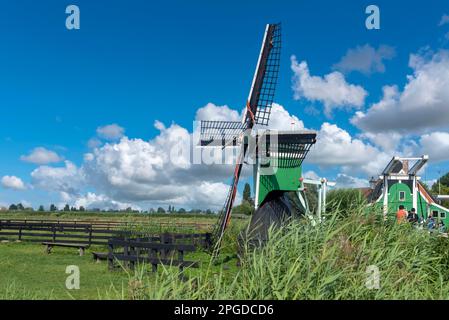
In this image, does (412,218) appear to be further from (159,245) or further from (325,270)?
(159,245)

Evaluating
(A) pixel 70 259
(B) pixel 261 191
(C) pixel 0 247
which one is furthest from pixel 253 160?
(C) pixel 0 247

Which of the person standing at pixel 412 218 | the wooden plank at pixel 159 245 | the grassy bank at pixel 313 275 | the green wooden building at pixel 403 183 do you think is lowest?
the wooden plank at pixel 159 245

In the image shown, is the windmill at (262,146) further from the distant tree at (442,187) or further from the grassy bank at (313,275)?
the distant tree at (442,187)

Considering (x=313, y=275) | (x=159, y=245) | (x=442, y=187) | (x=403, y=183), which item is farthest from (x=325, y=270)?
(x=442, y=187)

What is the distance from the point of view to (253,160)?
16.2 metres

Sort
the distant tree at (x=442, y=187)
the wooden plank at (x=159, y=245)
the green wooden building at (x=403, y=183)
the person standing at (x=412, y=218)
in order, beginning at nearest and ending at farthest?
the person standing at (x=412, y=218), the wooden plank at (x=159, y=245), the green wooden building at (x=403, y=183), the distant tree at (x=442, y=187)

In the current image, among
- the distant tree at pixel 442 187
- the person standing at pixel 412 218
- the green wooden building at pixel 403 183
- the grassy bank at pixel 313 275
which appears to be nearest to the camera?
the grassy bank at pixel 313 275

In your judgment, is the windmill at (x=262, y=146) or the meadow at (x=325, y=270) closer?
the meadow at (x=325, y=270)

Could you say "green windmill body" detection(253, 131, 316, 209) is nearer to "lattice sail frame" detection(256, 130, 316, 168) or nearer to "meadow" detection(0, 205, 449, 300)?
"lattice sail frame" detection(256, 130, 316, 168)

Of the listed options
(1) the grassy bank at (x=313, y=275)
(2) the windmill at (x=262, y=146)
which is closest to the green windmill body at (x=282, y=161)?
(2) the windmill at (x=262, y=146)

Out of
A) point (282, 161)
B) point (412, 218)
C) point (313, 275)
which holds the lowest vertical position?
point (313, 275)

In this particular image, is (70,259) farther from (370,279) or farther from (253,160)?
(370,279)

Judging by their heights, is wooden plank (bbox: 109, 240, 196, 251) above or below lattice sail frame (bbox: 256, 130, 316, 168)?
below

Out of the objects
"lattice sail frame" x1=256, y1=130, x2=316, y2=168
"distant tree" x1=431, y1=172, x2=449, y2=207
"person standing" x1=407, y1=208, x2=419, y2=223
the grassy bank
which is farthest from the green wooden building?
"distant tree" x1=431, y1=172, x2=449, y2=207
